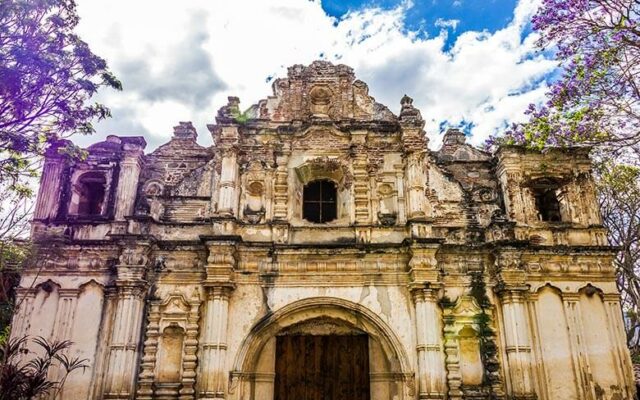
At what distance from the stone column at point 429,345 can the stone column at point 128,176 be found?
7010mm

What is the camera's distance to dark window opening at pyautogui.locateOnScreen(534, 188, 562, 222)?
44.5 ft

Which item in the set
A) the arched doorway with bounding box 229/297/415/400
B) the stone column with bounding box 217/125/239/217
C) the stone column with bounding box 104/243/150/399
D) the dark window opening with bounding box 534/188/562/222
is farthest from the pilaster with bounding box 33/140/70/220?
the dark window opening with bounding box 534/188/562/222

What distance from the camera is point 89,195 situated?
1350 centimetres

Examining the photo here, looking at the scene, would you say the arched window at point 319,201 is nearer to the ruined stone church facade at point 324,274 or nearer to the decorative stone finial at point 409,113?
the ruined stone church facade at point 324,274

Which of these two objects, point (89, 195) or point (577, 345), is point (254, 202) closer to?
point (89, 195)

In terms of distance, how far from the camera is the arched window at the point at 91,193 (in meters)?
13.2

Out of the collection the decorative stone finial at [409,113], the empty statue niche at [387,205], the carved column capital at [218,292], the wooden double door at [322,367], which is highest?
the decorative stone finial at [409,113]

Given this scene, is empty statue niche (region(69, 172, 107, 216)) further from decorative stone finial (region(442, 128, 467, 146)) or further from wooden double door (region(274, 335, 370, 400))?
decorative stone finial (region(442, 128, 467, 146))

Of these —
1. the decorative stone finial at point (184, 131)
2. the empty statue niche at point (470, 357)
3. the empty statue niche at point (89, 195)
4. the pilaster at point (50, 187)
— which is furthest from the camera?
the decorative stone finial at point (184, 131)

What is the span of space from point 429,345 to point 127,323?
21.1 feet

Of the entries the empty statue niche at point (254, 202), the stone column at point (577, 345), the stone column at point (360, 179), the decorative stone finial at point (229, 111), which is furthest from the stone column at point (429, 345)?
the decorative stone finial at point (229, 111)

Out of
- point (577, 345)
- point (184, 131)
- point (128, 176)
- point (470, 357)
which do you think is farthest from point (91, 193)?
point (577, 345)

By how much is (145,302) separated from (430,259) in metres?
6.40

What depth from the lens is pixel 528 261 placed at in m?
12.1
